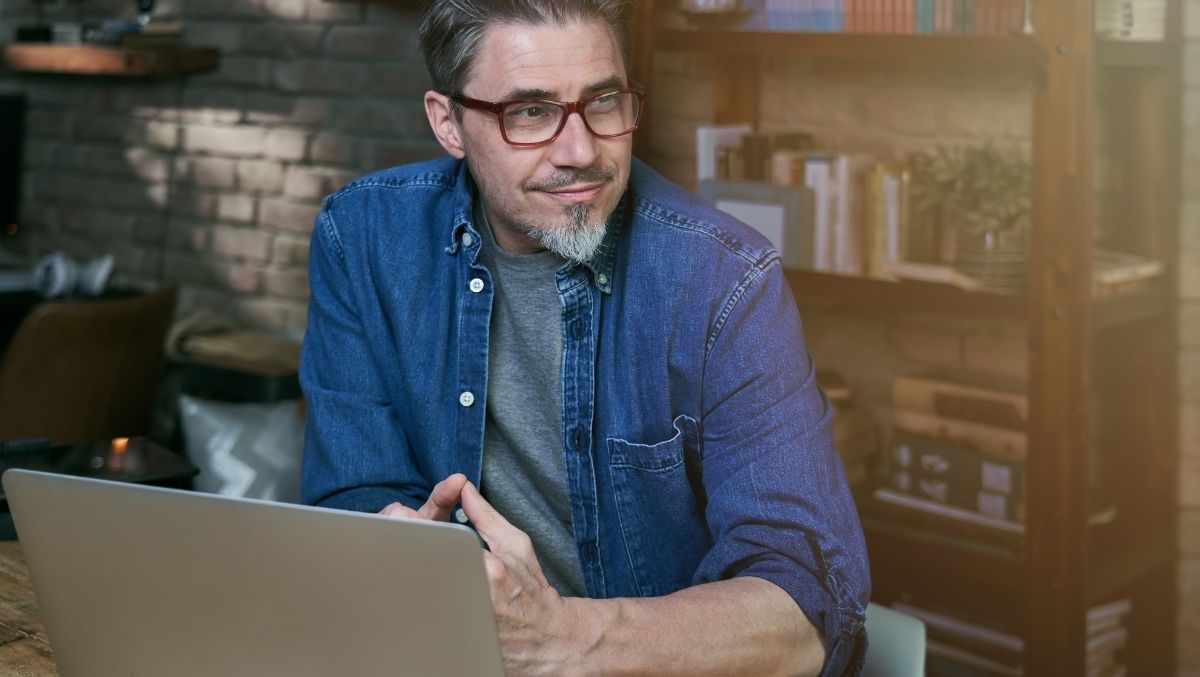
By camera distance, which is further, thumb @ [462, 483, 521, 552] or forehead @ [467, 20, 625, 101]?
forehead @ [467, 20, 625, 101]

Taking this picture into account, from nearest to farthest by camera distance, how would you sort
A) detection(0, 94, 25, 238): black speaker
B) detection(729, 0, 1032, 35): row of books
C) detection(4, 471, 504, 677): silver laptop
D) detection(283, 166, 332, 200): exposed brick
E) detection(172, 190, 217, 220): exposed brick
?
detection(4, 471, 504, 677): silver laptop < detection(729, 0, 1032, 35): row of books < detection(283, 166, 332, 200): exposed brick < detection(172, 190, 217, 220): exposed brick < detection(0, 94, 25, 238): black speaker

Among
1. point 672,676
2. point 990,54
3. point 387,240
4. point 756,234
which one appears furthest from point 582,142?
point 990,54

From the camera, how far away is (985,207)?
8.20ft

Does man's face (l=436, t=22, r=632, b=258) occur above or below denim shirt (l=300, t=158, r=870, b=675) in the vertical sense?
above

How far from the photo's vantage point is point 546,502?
1.63m

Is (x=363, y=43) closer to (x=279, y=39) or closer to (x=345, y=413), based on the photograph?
(x=279, y=39)

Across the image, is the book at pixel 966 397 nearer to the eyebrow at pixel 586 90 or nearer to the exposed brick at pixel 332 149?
the eyebrow at pixel 586 90

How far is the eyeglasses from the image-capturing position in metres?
1.48

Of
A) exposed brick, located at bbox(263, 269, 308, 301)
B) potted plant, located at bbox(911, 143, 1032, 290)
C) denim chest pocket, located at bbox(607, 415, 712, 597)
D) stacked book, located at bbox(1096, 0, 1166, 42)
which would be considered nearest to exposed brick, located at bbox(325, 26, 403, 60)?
exposed brick, located at bbox(263, 269, 308, 301)

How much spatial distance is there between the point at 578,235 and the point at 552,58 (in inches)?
7.7

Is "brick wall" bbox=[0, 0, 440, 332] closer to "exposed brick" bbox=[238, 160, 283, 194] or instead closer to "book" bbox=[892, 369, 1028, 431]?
"exposed brick" bbox=[238, 160, 283, 194]

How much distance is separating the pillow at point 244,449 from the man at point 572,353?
31.7 inches

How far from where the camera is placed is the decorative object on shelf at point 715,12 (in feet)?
9.24

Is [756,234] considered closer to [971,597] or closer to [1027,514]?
[1027,514]
